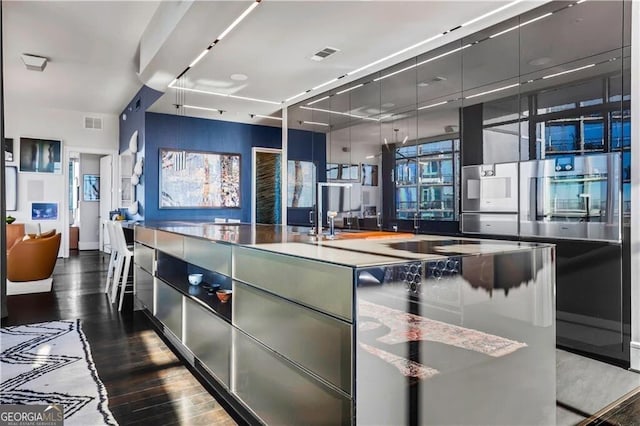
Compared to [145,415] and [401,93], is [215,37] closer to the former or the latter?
[401,93]

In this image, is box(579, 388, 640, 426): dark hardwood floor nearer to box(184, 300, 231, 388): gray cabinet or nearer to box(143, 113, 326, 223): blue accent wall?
box(184, 300, 231, 388): gray cabinet

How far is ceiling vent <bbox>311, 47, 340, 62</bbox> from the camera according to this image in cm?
435

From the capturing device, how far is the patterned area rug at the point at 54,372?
7.79 ft

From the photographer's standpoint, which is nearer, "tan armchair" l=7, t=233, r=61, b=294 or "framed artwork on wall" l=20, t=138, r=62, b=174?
"tan armchair" l=7, t=233, r=61, b=294

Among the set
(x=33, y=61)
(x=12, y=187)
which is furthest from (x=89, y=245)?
(x=33, y=61)

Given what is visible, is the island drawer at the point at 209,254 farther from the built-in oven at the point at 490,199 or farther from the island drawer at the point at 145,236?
the built-in oven at the point at 490,199

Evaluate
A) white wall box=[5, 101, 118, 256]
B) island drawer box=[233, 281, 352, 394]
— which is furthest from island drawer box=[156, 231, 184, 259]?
white wall box=[5, 101, 118, 256]

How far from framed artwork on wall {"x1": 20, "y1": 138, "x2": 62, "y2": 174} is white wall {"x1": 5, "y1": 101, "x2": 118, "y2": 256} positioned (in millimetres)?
85

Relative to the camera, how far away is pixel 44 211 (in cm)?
889

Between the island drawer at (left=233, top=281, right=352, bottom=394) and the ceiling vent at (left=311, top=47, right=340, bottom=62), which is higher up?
the ceiling vent at (left=311, top=47, right=340, bottom=62)

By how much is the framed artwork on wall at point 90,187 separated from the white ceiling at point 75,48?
9.62 feet

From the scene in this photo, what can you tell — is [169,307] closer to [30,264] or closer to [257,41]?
[257,41]

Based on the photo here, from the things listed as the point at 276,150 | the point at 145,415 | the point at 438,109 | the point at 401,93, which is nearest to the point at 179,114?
the point at 276,150

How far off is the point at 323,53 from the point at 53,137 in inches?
286
